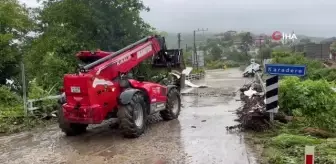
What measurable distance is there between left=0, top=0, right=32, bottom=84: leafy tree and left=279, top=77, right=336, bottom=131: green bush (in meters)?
20.4

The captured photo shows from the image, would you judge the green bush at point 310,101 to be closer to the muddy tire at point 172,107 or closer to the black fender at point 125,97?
the muddy tire at point 172,107

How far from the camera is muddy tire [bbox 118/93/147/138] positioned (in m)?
10.2

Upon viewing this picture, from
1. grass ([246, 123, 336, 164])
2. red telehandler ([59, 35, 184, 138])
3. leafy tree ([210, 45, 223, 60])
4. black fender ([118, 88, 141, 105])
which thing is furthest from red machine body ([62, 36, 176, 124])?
leafy tree ([210, 45, 223, 60])

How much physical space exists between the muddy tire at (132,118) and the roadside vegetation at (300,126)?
108 inches

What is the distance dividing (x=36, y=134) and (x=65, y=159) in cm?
308

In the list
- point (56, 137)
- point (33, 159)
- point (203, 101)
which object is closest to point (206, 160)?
point (33, 159)

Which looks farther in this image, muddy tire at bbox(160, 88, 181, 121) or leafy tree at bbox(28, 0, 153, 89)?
leafy tree at bbox(28, 0, 153, 89)

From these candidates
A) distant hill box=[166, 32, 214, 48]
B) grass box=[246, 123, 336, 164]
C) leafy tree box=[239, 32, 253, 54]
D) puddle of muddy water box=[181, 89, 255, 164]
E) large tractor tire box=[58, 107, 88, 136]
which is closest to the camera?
grass box=[246, 123, 336, 164]

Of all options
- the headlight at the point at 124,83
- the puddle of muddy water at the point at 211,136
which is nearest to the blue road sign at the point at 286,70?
the puddle of muddy water at the point at 211,136

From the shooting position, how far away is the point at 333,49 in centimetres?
6419

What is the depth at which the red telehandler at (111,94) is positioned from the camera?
32.7 feet

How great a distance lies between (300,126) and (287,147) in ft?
8.04

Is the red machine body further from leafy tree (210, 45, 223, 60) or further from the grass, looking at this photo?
leafy tree (210, 45, 223, 60)

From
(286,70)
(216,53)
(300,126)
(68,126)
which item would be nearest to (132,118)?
(68,126)
